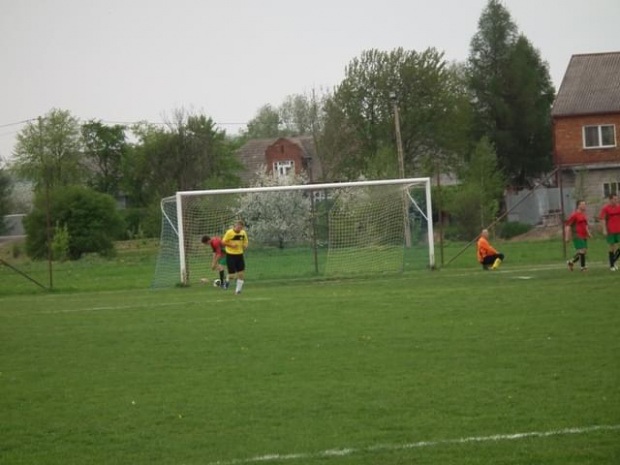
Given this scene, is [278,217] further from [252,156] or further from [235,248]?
[252,156]

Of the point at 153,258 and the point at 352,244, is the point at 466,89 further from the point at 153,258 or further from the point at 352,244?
the point at 352,244

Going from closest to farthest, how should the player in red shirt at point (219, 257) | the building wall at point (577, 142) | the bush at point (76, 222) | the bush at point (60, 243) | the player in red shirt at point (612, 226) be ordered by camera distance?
the player in red shirt at point (612, 226), the player in red shirt at point (219, 257), the bush at point (60, 243), the bush at point (76, 222), the building wall at point (577, 142)

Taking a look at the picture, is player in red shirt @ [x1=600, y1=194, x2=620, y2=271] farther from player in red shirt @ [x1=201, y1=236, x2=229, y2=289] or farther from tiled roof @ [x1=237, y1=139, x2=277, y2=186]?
tiled roof @ [x1=237, y1=139, x2=277, y2=186]

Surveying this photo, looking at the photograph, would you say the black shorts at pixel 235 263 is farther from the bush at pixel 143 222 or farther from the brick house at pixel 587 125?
the brick house at pixel 587 125

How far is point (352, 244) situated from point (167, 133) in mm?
38486

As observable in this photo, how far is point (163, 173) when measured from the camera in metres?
67.2

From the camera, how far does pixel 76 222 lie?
47.9m

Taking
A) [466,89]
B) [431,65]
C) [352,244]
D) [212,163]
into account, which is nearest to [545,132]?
[466,89]

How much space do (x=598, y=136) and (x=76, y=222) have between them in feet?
97.2

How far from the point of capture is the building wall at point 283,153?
86375 millimetres

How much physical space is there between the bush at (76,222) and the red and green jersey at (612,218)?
29222mm

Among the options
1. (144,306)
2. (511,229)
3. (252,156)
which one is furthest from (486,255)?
(252,156)

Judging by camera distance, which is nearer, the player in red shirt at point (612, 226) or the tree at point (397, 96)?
the player in red shirt at point (612, 226)

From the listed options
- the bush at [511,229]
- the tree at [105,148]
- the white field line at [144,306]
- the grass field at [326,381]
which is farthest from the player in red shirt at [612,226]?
the tree at [105,148]
